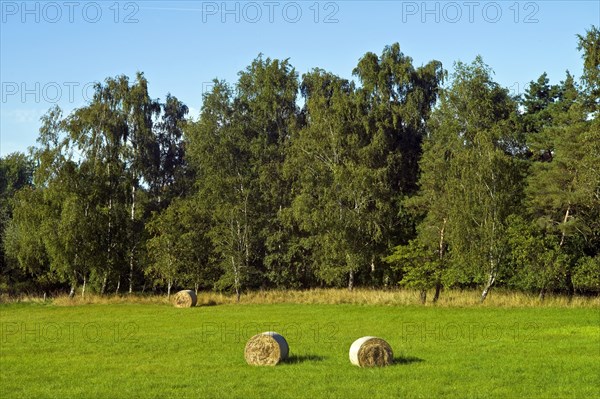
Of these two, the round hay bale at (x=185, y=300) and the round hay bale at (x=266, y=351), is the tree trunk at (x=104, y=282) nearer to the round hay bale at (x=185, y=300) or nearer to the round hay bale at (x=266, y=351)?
the round hay bale at (x=185, y=300)

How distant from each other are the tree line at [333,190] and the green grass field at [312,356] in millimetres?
9132

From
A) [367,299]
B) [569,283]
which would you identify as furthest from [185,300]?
[569,283]

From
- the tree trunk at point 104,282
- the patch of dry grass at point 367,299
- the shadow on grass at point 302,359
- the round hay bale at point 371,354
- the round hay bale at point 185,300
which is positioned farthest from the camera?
the tree trunk at point 104,282

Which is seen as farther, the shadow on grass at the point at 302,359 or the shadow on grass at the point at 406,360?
the shadow on grass at the point at 302,359

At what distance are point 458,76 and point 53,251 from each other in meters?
35.9

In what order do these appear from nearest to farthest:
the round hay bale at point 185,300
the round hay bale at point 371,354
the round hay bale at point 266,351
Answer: the round hay bale at point 371,354
the round hay bale at point 266,351
the round hay bale at point 185,300

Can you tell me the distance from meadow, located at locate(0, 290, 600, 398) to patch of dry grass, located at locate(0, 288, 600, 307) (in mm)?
476

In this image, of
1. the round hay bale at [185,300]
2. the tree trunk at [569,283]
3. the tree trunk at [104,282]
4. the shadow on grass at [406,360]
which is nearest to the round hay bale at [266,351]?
the shadow on grass at [406,360]

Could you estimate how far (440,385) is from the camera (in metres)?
16.7

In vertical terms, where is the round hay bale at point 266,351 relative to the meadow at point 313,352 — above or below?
above

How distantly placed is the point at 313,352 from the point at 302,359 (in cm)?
152

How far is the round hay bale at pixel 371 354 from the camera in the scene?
1938 centimetres

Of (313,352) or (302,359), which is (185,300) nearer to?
(313,352)

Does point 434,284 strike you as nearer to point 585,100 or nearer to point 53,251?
point 585,100
